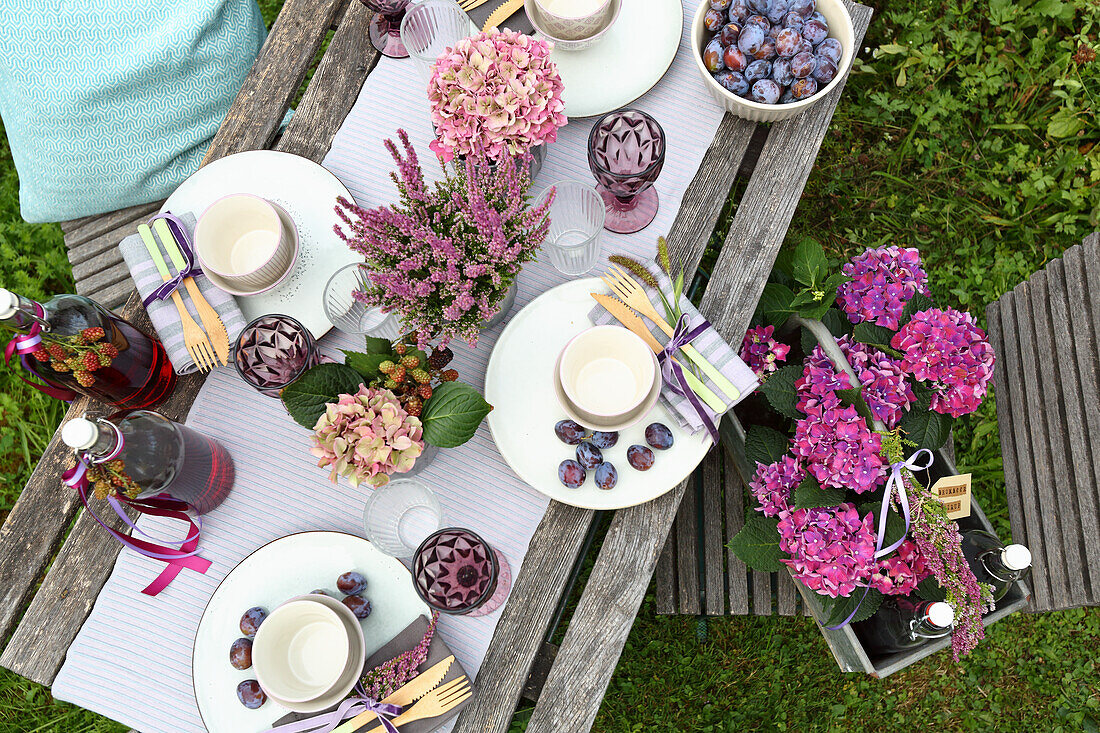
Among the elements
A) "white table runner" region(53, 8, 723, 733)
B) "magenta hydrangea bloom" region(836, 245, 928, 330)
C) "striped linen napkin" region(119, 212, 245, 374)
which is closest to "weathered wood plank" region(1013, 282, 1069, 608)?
"magenta hydrangea bloom" region(836, 245, 928, 330)

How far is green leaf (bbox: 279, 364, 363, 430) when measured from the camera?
112 cm

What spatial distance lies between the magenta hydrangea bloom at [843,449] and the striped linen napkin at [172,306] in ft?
4.02

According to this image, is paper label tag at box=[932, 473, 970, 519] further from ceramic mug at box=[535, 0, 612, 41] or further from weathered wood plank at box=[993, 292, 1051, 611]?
ceramic mug at box=[535, 0, 612, 41]

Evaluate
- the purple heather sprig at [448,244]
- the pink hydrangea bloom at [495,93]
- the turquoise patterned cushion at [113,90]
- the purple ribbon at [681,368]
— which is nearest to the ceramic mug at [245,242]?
the purple heather sprig at [448,244]

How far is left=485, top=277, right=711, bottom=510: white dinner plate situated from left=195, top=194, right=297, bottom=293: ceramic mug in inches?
19.0

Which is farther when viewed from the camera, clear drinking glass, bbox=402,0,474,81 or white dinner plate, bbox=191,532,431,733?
clear drinking glass, bbox=402,0,474,81

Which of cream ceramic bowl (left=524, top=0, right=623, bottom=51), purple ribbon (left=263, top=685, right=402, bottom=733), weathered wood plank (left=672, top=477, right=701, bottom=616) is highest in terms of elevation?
cream ceramic bowl (left=524, top=0, right=623, bottom=51)

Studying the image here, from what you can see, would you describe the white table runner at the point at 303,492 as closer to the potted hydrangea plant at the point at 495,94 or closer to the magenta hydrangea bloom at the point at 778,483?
the potted hydrangea plant at the point at 495,94

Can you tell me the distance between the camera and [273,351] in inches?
48.0

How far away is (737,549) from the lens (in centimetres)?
142

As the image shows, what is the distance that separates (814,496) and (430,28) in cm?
131

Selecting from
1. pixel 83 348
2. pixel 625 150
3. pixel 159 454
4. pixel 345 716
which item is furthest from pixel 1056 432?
pixel 83 348

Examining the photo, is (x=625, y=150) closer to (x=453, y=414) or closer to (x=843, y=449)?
(x=453, y=414)

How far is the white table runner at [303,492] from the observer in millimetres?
1292
